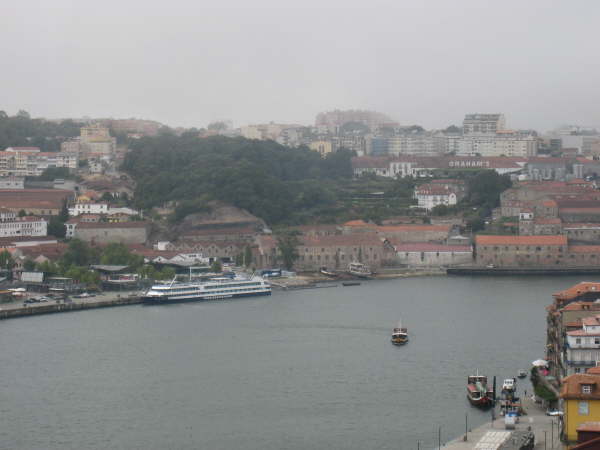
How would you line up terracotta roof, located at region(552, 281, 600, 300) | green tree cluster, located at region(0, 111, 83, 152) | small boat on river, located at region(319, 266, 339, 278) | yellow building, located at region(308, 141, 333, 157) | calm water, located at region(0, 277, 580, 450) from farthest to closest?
1. yellow building, located at region(308, 141, 333, 157)
2. green tree cluster, located at region(0, 111, 83, 152)
3. small boat on river, located at region(319, 266, 339, 278)
4. terracotta roof, located at region(552, 281, 600, 300)
5. calm water, located at region(0, 277, 580, 450)

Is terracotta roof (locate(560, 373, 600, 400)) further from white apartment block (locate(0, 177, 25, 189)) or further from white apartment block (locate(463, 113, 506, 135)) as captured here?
white apartment block (locate(463, 113, 506, 135))

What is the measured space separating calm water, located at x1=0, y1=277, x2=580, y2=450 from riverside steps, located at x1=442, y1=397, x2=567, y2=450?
43cm

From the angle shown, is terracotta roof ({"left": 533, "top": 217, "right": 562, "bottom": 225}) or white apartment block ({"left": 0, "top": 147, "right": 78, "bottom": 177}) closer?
terracotta roof ({"left": 533, "top": 217, "right": 562, "bottom": 225})

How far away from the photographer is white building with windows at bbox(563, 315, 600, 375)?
38.4ft

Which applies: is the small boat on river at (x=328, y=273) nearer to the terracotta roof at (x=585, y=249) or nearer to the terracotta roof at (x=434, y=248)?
the terracotta roof at (x=434, y=248)

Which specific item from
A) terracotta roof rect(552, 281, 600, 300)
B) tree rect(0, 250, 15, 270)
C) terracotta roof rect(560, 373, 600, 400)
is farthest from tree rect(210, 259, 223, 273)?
terracotta roof rect(560, 373, 600, 400)

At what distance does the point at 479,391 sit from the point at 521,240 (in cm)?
1497

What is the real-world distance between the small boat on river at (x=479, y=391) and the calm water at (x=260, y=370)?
155mm

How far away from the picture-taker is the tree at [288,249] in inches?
1024

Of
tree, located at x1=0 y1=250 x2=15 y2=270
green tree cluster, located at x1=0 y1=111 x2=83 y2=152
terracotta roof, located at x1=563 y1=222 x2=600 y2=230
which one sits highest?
green tree cluster, located at x1=0 y1=111 x2=83 y2=152

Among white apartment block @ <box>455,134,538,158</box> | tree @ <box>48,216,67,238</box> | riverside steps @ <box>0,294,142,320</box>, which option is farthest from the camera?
white apartment block @ <box>455,134,538,158</box>

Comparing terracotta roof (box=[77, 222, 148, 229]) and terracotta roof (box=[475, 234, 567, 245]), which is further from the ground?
terracotta roof (box=[77, 222, 148, 229])

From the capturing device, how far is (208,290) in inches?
855

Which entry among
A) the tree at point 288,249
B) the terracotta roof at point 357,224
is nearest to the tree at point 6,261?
the tree at point 288,249
